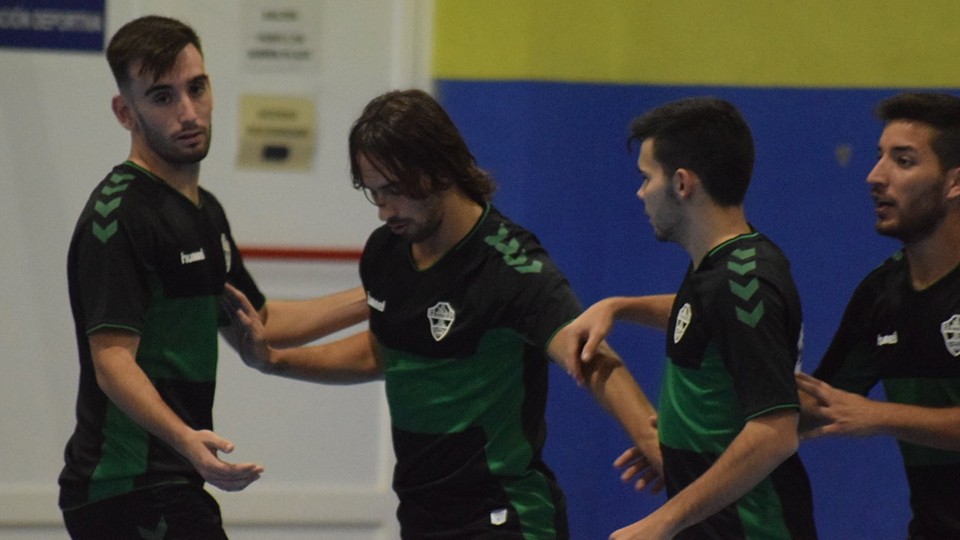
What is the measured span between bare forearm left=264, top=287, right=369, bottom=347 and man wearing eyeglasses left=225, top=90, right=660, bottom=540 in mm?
600

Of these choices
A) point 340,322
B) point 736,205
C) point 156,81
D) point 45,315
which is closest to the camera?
point 736,205

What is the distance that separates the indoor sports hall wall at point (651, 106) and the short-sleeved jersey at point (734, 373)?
1607mm

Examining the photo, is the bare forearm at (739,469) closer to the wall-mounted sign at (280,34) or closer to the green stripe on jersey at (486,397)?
the green stripe on jersey at (486,397)

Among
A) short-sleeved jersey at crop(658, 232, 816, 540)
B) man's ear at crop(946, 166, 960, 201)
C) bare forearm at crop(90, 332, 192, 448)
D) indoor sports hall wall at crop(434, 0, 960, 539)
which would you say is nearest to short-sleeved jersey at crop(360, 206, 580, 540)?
short-sleeved jersey at crop(658, 232, 816, 540)

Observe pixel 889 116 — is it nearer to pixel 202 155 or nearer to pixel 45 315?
pixel 202 155

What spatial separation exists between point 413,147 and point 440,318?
362 millimetres

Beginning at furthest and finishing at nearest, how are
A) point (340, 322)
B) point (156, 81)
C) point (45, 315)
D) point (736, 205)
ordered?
point (45, 315)
point (340, 322)
point (156, 81)
point (736, 205)

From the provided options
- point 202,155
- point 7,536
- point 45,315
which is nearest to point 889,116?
point 202,155

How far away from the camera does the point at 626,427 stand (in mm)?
2965

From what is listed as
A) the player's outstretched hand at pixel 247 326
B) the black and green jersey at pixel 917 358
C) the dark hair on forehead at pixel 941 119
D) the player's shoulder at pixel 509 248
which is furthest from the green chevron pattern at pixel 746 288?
the player's outstretched hand at pixel 247 326

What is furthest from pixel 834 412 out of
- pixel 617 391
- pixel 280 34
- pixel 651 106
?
pixel 280 34

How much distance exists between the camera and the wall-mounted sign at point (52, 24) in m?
4.31

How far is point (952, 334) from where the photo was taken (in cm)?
300

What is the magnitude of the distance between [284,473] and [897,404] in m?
2.23
